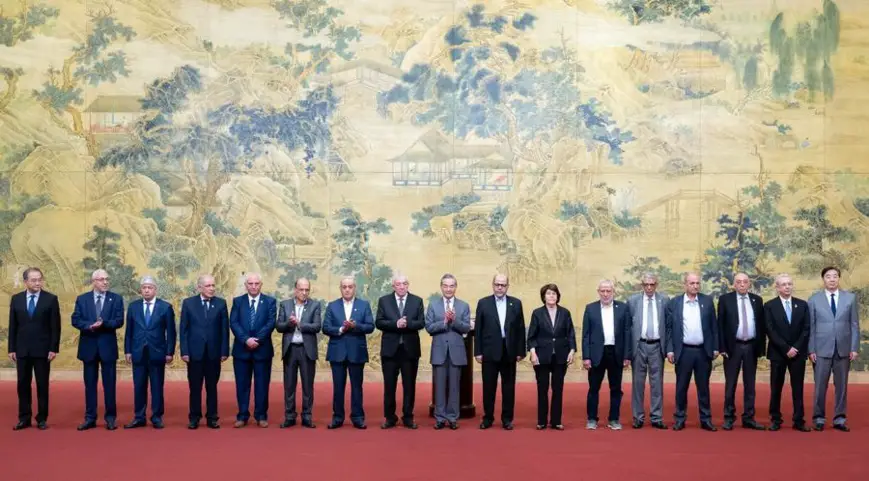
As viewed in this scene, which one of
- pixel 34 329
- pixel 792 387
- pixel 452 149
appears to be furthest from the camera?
pixel 452 149

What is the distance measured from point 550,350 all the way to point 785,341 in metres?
2.38

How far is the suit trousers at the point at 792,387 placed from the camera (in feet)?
33.7

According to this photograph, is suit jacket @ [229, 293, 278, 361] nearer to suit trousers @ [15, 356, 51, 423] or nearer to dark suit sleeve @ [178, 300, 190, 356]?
dark suit sleeve @ [178, 300, 190, 356]

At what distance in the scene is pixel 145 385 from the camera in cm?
1038

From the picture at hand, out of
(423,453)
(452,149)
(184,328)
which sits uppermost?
(452,149)

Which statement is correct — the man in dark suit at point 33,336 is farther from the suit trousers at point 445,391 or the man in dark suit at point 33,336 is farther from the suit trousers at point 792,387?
the suit trousers at point 792,387

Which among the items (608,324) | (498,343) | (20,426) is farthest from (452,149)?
(20,426)

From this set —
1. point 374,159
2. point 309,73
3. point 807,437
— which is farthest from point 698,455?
point 309,73

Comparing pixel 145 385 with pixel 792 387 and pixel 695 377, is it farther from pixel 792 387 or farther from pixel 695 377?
pixel 792 387

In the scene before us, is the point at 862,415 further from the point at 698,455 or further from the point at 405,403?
the point at 405,403

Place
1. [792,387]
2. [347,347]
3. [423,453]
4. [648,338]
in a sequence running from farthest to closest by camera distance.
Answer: [648,338]
[347,347]
[792,387]
[423,453]

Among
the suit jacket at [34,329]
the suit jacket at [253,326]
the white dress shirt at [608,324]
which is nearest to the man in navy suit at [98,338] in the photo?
the suit jacket at [34,329]

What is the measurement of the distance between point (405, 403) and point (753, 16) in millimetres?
8160

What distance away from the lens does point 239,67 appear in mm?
14852
